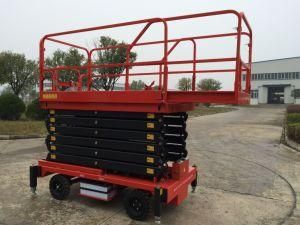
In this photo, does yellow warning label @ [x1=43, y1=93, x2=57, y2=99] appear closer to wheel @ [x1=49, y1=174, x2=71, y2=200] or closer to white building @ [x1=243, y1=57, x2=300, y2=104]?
wheel @ [x1=49, y1=174, x2=71, y2=200]

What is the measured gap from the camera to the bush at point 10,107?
18.3 meters

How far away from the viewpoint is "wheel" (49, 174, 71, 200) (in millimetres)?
5512

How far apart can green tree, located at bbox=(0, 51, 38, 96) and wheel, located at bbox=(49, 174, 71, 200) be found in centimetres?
2587

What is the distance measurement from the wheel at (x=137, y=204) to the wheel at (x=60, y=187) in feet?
4.36

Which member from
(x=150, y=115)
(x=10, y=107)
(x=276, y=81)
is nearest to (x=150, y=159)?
(x=150, y=115)

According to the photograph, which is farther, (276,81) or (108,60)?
(276,81)

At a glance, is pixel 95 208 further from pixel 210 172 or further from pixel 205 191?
pixel 210 172

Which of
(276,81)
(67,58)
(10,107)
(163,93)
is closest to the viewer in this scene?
(163,93)

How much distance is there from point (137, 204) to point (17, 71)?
28.2 m

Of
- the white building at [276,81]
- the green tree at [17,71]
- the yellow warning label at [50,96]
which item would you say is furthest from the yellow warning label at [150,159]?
the white building at [276,81]

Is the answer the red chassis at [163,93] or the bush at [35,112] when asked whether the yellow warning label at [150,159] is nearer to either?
the red chassis at [163,93]

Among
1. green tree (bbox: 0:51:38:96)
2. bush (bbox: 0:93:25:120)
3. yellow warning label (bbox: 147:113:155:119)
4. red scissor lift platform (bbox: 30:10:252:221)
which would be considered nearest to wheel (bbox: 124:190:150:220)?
red scissor lift platform (bbox: 30:10:252:221)

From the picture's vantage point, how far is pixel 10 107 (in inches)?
720

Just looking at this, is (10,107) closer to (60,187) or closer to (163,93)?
(60,187)
